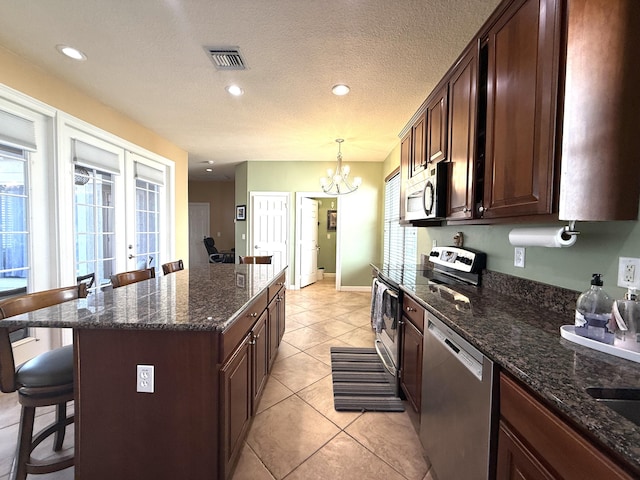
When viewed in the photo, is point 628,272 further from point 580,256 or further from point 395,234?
point 395,234

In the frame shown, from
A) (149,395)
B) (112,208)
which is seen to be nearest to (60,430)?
(149,395)

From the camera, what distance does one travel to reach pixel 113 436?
1.21m

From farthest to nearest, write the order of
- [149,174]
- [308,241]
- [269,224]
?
[308,241], [269,224], [149,174]

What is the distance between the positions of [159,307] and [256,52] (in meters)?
1.92

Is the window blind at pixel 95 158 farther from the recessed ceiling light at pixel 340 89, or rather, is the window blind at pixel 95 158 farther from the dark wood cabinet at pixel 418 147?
the dark wood cabinet at pixel 418 147

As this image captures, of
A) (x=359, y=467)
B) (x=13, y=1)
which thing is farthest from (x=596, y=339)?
(x=13, y=1)

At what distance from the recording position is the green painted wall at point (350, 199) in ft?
18.3

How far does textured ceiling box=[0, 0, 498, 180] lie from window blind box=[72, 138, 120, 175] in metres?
0.54

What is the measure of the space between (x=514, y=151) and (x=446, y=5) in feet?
3.54

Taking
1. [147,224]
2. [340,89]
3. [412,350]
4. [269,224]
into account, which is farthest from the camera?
[269,224]

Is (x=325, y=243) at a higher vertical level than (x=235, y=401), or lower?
higher

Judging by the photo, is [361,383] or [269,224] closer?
[361,383]

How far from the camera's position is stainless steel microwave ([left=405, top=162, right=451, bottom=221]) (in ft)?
6.45

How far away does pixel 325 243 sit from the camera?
7602 mm
